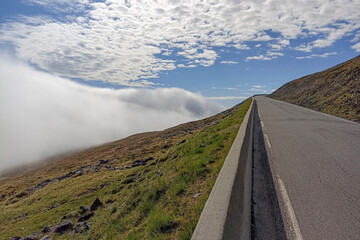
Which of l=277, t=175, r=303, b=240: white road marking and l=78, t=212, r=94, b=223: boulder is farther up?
l=277, t=175, r=303, b=240: white road marking

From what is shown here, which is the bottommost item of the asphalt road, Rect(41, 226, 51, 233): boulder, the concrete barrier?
Rect(41, 226, 51, 233): boulder

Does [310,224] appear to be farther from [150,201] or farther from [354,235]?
[150,201]

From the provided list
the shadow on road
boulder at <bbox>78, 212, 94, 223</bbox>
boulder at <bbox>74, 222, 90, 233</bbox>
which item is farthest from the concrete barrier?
boulder at <bbox>78, 212, 94, 223</bbox>

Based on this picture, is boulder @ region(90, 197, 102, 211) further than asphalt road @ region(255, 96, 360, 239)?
Yes

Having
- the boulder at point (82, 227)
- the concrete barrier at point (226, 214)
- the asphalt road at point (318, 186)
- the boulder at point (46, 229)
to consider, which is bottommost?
the boulder at point (46, 229)

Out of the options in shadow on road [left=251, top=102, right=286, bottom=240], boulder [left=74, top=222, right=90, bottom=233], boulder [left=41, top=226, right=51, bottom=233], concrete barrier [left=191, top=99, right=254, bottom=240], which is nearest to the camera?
concrete barrier [left=191, top=99, right=254, bottom=240]

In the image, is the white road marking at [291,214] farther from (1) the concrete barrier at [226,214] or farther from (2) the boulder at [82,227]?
(2) the boulder at [82,227]

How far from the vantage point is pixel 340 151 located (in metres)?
9.29

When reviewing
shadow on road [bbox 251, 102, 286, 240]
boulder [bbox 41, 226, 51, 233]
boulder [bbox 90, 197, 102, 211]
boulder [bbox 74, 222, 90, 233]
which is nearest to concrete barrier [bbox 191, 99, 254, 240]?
shadow on road [bbox 251, 102, 286, 240]

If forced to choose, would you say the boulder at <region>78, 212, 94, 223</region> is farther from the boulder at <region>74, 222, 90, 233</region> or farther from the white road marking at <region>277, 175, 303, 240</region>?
the white road marking at <region>277, 175, 303, 240</region>

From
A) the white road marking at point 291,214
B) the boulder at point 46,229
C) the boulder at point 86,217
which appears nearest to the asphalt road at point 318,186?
the white road marking at point 291,214

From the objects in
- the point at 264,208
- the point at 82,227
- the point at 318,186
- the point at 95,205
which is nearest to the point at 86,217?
the point at 95,205

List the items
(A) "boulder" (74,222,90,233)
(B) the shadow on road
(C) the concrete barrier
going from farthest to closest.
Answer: (A) "boulder" (74,222,90,233) < (B) the shadow on road < (C) the concrete barrier

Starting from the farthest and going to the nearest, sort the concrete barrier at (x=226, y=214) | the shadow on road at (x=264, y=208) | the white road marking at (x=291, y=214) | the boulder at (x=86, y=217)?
the boulder at (x=86, y=217)
the shadow on road at (x=264, y=208)
the white road marking at (x=291, y=214)
the concrete barrier at (x=226, y=214)
